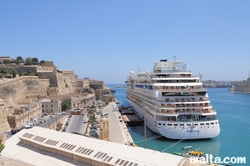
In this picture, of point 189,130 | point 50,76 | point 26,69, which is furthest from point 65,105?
point 189,130

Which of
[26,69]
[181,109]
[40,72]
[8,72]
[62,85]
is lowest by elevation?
[181,109]

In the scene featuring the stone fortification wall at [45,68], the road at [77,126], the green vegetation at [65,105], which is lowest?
the road at [77,126]

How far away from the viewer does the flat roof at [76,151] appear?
7.79 m

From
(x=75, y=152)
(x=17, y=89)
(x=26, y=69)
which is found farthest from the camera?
(x=26, y=69)

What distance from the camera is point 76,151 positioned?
912 cm

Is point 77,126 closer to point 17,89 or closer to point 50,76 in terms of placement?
point 17,89

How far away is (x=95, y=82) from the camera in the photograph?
7750cm

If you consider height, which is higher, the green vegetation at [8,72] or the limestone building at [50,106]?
the green vegetation at [8,72]

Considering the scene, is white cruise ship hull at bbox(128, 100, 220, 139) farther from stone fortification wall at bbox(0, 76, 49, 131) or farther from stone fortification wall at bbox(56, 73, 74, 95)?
stone fortification wall at bbox(56, 73, 74, 95)

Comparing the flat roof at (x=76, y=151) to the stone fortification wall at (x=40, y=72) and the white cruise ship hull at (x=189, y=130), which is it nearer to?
the white cruise ship hull at (x=189, y=130)

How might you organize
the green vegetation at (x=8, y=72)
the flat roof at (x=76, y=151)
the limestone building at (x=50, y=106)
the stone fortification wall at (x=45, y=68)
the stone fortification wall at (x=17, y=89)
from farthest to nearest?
the stone fortification wall at (x=45, y=68) < the green vegetation at (x=8, y=72) < the limestone building at (x=50, y=106) < the stone fortification wall at (x=17, y=89) < the flat roof at (x=76, y=151)

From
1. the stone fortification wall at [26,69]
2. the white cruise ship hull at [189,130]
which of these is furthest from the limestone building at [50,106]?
the white cruise ship hull at [189,130]

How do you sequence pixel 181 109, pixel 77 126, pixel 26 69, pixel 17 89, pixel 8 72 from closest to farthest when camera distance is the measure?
pixel 181 109 → pixel 77 126 → pixel 17 89 → pixel 8 72 → pixel 26 69

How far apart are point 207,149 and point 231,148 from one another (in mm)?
2620
